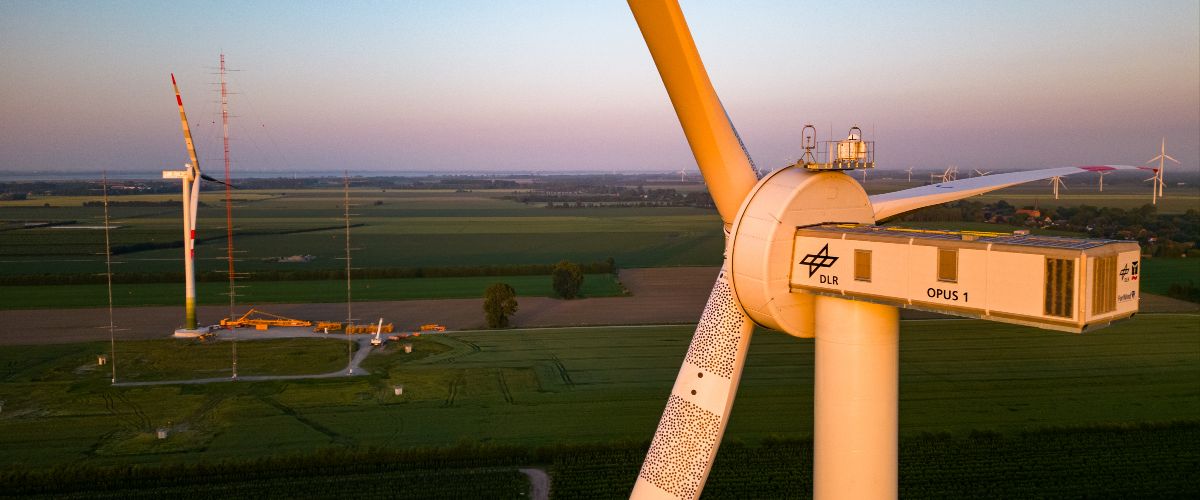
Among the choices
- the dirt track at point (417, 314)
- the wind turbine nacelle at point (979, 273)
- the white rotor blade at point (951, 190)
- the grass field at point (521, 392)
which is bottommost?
the grass field at point (521, 392)

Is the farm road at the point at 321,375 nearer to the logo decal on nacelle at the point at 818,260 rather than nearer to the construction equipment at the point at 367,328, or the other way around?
the construction equipment at the point at 367,328

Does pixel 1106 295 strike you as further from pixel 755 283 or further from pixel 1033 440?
pixel 1033 440

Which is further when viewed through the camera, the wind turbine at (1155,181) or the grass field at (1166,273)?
the grass field at (1166,273)

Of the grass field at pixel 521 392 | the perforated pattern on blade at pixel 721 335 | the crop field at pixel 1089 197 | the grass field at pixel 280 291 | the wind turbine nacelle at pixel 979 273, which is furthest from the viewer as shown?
the crop field at pixel 1089 197

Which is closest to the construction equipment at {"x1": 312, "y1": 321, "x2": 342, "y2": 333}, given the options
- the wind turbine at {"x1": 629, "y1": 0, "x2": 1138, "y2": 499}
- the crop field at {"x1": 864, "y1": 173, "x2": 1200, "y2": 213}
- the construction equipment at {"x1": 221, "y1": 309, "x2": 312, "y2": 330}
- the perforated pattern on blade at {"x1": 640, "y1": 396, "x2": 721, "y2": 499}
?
the construction equipment at {"x1": 221, "y1": 309, "x2": 312, "y2": 330}

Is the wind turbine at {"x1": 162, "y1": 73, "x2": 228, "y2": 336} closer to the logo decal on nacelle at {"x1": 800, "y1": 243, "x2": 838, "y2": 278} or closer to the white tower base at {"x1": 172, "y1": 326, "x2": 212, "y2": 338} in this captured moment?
the white tower base at {"x1": 172, "y1": 326, "x2": 212, "y2": 338}

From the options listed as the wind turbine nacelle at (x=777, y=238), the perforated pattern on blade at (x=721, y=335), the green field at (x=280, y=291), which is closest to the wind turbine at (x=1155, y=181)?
the wind turbine nacelle at (x=777, y=238)
